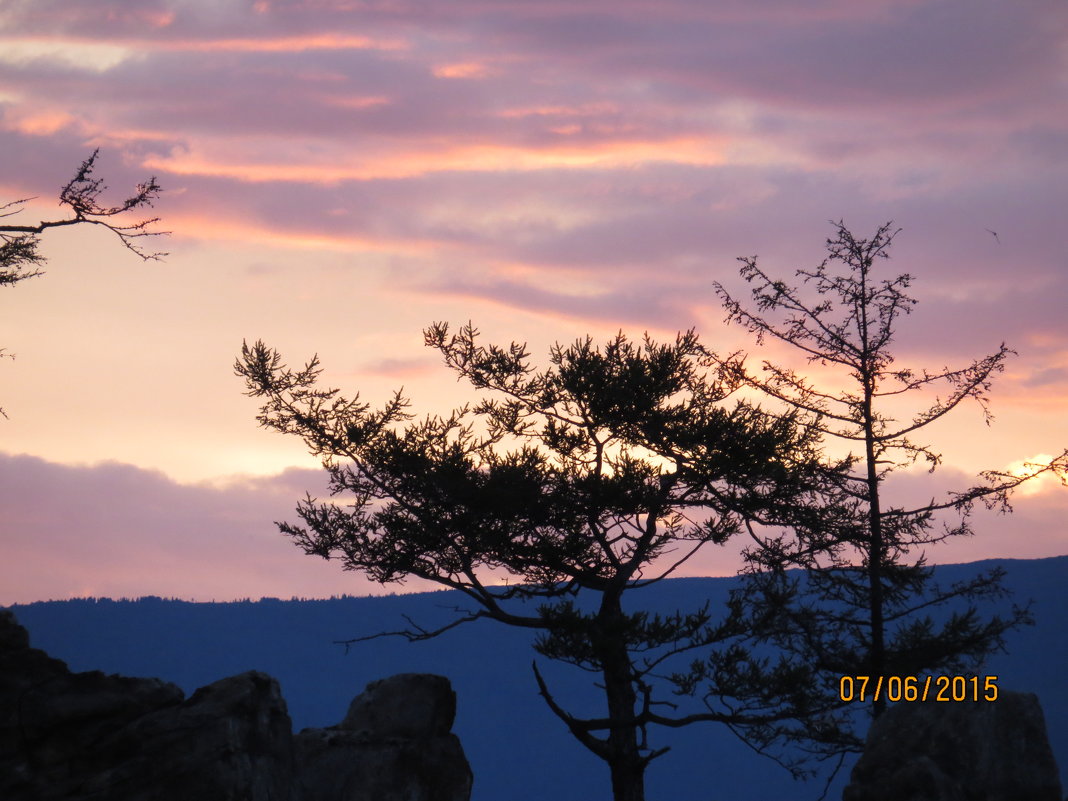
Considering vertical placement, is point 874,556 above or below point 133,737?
above

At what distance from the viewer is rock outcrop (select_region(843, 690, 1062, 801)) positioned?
49.9 ft

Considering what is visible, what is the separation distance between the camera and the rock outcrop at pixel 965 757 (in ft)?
49.9

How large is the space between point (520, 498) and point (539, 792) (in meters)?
176

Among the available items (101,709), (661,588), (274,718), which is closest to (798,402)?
(274,718)

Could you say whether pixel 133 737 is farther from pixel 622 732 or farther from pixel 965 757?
pixel 965 757

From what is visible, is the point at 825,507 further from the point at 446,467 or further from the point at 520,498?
the point at 446,467
